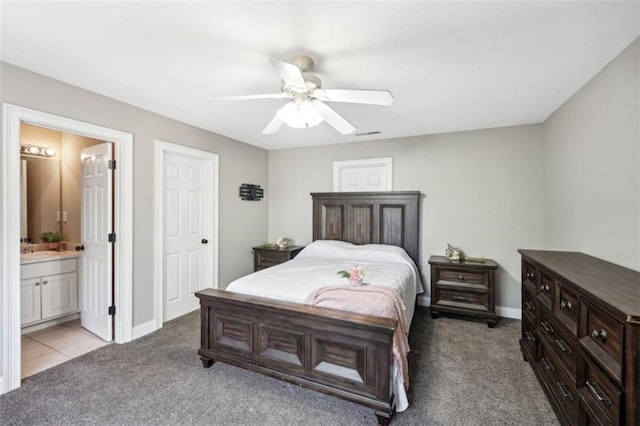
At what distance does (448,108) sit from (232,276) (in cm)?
362

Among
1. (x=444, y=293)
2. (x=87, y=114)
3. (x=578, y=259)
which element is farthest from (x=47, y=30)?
(x=444, y=293)

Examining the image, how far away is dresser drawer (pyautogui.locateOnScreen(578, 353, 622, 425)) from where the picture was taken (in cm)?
118

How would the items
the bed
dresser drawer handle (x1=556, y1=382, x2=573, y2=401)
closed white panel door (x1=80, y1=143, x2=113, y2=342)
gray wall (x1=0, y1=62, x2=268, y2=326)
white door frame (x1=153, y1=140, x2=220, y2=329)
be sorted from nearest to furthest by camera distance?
dresser drawer handle (x1=556, y1=382, x2=573, y2=401) → the bed → gray wall (x1=0, y1=62, x2=268, y2=326) → closed white panel door (x1=80, y1=143, x2=113, y2=342) → white door frame (x1=153, y1=140, x2=220, y2=329)

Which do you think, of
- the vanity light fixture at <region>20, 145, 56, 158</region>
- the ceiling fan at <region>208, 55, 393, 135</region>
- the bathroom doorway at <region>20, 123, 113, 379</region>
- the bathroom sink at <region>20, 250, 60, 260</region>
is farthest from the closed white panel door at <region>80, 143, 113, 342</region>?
the ceiling fan at <region>208, 55, 393, 135</region>

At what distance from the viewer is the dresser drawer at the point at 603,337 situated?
46.1 inches

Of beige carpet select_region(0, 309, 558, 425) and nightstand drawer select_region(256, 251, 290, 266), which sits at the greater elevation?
nightstand drawer select_region(256, 251, 290, 266)

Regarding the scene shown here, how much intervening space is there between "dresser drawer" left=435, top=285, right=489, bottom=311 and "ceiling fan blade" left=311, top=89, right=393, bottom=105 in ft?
8.41

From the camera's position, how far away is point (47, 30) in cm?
173

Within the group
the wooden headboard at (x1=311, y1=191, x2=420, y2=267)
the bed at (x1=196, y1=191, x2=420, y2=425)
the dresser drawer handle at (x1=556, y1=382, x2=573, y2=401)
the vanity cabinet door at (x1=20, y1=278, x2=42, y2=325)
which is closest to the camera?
the dresser drawer handle at (x1=556, y1=382, x2=573, y2=401)

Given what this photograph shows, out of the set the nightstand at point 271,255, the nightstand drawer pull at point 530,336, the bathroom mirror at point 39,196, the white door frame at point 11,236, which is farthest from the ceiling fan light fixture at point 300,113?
the bathroom mirror at point 39,196

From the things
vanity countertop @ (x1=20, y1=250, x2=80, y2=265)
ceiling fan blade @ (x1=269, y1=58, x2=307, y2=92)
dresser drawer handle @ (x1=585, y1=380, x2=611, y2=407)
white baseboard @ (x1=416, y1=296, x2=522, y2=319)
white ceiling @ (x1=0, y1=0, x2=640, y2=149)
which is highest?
white ceiling @ (x1=0, y1=0, x2=640, y2=149)

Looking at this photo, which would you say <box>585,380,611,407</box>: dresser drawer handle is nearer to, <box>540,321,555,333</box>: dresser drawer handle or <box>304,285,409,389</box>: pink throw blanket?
<box>540,321,555,333</box>: dresser drawer handle

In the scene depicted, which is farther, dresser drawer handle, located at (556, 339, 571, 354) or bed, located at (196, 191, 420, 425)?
bed, located at (196, 191, 420, 425)

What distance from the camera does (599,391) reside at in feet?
4.34
